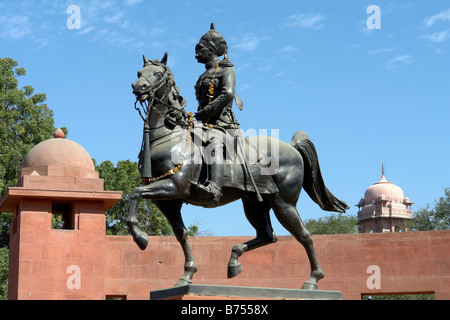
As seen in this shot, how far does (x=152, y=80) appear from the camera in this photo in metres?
9.21

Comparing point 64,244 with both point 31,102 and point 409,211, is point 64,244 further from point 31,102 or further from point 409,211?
point 409,211

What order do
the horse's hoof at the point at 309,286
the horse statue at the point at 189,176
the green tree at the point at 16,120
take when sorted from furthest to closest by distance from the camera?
the green tree at the point at 16,120
the horse's hoof at the point at 309,286
the horse statue at the point at 189,176

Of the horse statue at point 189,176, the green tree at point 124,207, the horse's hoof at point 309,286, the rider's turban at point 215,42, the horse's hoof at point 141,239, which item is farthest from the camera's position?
the green tree at point 124,207

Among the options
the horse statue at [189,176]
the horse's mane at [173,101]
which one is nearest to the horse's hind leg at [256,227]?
the horse statue at [189,176]

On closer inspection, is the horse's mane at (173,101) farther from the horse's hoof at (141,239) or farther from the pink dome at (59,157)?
the pink dome at (59,157)

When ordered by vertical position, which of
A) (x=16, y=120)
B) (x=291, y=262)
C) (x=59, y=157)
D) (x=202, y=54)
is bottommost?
(x=291, y=262)

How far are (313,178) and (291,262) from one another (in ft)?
23.5

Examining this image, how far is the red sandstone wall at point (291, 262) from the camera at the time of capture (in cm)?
1700

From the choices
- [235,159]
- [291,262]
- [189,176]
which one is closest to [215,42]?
[235,159]

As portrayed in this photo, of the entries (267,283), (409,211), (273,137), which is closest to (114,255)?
(267,283)

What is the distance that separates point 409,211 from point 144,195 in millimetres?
74347

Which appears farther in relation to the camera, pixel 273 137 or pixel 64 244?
pixel 64 244

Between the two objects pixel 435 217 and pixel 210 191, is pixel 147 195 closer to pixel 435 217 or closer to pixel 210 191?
pixel 210 191
